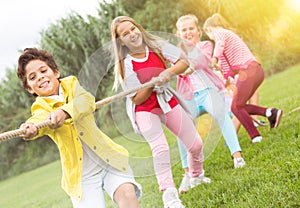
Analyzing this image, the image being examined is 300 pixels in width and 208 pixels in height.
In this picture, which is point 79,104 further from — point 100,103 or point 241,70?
point 241,70

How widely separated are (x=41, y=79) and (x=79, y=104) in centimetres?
30

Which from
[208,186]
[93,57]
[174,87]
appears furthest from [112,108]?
[208,186]

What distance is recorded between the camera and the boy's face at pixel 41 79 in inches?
95.7

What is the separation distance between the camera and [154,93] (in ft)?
9.28

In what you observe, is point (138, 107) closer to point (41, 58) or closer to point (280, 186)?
point (41, 58)

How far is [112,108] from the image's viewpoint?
8.45ft

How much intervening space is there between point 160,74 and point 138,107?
0.76 ft

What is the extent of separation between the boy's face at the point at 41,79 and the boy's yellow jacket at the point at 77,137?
60mm

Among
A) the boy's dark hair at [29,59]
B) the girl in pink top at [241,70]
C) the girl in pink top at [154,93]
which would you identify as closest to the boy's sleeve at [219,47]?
the girl in pink top at [241,70]

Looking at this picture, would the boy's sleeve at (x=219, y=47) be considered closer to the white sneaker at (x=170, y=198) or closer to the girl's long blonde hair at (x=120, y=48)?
the girl's long blonde hair at (x=120, y=48)

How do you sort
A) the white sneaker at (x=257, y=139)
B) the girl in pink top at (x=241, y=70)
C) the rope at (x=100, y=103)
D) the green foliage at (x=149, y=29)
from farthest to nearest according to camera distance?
the green foliage at (x=149, y=29)
the white sneaker at (x=257, y=139)
the girl in pink top at (x=241, y=70)
the rope at (x=100, y=103)

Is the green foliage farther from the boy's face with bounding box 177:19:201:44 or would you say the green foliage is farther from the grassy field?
the grassy field

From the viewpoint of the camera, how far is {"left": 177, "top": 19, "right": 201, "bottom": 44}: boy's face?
391cm

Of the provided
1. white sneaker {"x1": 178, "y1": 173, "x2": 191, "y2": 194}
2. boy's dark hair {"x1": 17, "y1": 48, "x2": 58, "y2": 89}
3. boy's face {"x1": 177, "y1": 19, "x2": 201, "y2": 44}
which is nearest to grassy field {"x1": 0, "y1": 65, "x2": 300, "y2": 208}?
white sneaker {"x1": 178, "y1": 173, "x2": 191, "y2": 194}
